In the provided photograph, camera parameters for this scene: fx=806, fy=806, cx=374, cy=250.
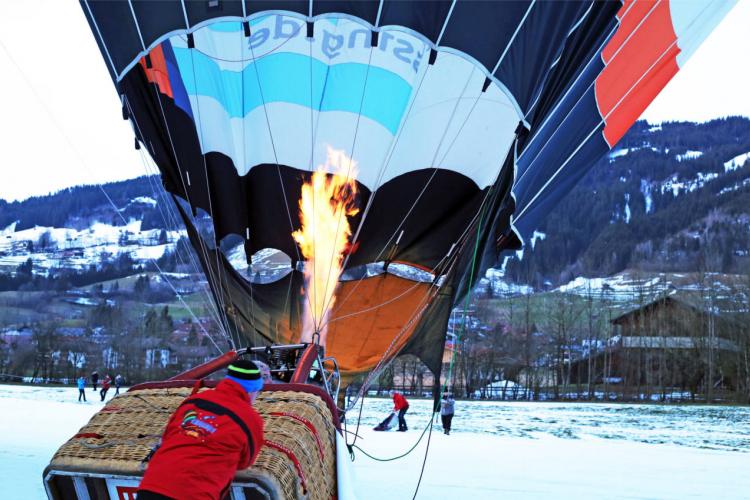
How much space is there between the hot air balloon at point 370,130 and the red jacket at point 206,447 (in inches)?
112

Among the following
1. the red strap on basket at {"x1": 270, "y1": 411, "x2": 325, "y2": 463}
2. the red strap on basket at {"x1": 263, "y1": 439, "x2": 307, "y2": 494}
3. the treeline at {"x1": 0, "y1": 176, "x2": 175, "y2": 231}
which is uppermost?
the treeline at {"x1": 0, "y1": 176, "x2": 175, "y2": 231}

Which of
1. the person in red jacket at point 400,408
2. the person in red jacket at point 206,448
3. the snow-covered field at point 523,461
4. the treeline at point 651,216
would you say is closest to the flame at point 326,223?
the snow-covered field at point 523,461

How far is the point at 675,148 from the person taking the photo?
463ft

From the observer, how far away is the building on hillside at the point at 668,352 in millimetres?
36938

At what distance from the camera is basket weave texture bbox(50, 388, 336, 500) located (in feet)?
8.72

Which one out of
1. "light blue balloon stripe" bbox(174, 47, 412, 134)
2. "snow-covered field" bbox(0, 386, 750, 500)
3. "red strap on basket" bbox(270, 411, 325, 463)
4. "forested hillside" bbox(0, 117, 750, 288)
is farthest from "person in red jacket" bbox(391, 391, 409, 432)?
"forested hillside" bbox(0, 117, 750, 288)

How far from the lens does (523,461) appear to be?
8.09 meters

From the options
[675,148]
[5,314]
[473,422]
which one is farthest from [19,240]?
[473,422]

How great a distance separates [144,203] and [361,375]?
155 meters

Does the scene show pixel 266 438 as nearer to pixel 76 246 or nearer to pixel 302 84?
pixel 302 84

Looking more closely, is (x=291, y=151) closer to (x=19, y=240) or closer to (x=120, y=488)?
(x=120, y=488)

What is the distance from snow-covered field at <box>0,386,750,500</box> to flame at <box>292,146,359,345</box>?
1.28 meters

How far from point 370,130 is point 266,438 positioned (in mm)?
3655

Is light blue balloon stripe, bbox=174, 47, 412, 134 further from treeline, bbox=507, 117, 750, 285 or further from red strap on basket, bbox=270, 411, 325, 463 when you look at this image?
treeline, bbox=507, 117, 750, 285
